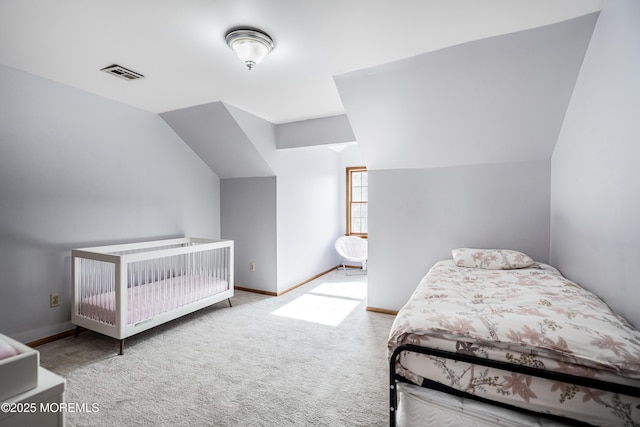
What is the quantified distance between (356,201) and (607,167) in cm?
424

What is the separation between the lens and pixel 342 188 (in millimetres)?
5871

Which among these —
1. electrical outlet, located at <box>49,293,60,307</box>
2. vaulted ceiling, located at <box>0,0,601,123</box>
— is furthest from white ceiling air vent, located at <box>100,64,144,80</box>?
electrical outlet, located at <box>49,293,60,307</box>

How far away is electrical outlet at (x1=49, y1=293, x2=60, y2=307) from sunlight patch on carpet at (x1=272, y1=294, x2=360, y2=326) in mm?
1977

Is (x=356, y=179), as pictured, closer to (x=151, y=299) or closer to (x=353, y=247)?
(x=353, y=247)

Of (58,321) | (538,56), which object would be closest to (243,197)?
(58,321)

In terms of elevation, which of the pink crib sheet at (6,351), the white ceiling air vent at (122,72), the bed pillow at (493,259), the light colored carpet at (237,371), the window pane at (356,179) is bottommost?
the light colored carpet at (237,371)

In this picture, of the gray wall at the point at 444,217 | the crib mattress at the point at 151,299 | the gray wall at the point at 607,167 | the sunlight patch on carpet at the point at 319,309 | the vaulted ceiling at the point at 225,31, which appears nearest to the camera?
the gray wall at the point at 607,167

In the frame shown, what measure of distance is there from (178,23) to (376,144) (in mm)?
1990

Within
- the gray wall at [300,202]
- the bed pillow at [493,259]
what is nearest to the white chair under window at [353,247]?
the gray wall at [300,202]

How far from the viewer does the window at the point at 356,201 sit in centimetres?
584

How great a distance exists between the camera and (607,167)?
1732 millimetres

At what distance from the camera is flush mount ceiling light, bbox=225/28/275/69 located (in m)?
1.87

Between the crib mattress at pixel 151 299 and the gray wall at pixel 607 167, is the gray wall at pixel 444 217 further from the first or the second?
the crib mattress at pixel 151 299

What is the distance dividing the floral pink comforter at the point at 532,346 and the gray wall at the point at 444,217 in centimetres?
133
